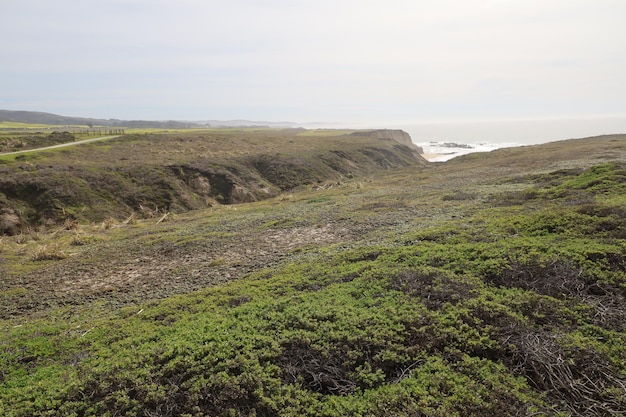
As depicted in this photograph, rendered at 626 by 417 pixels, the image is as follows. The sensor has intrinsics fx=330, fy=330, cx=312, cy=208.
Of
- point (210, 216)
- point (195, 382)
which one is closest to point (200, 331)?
point (195, 382)

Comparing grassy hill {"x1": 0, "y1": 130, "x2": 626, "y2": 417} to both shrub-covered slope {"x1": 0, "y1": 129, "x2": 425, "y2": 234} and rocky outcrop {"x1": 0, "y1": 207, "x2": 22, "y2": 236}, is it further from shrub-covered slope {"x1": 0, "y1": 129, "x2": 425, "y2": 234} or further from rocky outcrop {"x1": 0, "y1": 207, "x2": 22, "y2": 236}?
shrub-covered slope {"x1": 0, "y1": 129, "x2": 425, "y2": 234}

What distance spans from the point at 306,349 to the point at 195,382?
9.49 feet

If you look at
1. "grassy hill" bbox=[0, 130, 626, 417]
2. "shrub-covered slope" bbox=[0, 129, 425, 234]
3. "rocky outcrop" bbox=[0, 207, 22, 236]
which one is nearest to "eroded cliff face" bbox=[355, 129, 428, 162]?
"shrub-covered slope" bbox=[0, 129, 425, 234]

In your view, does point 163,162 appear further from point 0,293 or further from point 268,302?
→ point 268,302

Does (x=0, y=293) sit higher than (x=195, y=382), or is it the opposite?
(x=195, y=382)

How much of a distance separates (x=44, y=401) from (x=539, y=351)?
1174 cm

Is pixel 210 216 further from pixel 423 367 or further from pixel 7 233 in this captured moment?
pixel 423 367

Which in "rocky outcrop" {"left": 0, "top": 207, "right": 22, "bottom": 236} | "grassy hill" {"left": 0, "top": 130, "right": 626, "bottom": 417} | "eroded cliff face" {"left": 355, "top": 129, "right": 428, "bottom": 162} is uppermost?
"eroded cliff face" {"left": 355, "top": 129, "right": 428, "bottom": 162}

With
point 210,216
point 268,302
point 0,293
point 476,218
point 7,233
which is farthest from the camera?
point 210,216

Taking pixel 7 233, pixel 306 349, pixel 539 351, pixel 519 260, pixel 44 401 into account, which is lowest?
pixel 7 233

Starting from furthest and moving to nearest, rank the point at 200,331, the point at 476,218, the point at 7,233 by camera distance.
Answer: the point at 7,233 → the point at 476,218 → the point at 200,331

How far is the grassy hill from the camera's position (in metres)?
7.41

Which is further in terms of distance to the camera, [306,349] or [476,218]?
[476,218]

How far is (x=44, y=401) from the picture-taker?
303 inches
